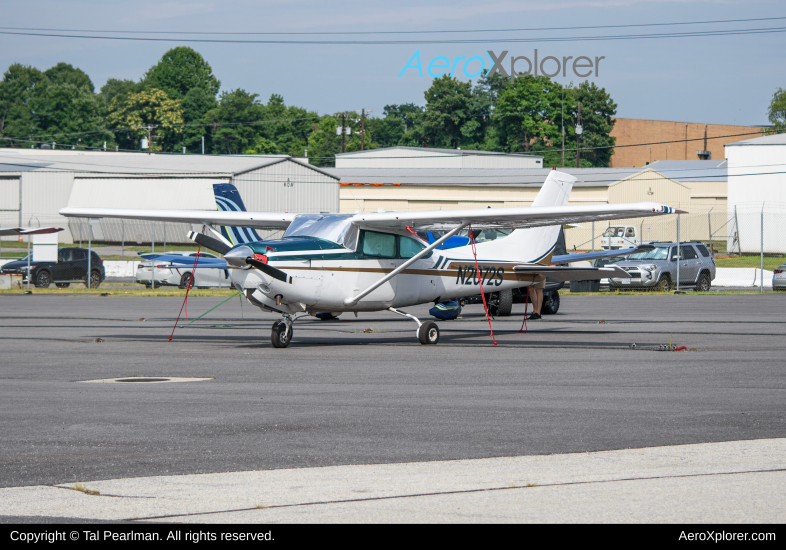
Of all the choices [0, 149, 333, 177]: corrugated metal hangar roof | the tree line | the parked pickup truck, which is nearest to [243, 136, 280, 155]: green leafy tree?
the tree line

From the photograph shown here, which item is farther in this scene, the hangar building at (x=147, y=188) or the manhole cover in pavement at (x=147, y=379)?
the hangar building at (x=147, y=188)

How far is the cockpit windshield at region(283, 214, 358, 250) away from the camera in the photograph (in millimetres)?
16547

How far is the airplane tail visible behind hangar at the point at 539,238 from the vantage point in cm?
1988

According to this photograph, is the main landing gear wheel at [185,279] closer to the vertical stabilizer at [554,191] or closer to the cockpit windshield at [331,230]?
the vertical stabilizer at [554,191]

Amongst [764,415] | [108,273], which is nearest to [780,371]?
[764,415]

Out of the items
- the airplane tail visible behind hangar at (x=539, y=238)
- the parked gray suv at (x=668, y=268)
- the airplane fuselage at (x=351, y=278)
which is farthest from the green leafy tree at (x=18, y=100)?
the airplane fuselage at (x=351, y=278)

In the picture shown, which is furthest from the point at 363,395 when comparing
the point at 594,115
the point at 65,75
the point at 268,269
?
the point at 65,75

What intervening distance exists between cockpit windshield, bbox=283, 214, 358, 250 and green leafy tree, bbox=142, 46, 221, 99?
Result: 142 m

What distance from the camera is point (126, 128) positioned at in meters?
135

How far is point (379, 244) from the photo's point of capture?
1709cm

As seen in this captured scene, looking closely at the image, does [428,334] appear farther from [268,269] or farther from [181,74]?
[181,74]

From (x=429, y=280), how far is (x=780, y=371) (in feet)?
23.7

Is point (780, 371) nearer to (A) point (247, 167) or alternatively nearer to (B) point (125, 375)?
(B) point (125, 375)

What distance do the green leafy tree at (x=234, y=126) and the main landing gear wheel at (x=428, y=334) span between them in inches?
4677
